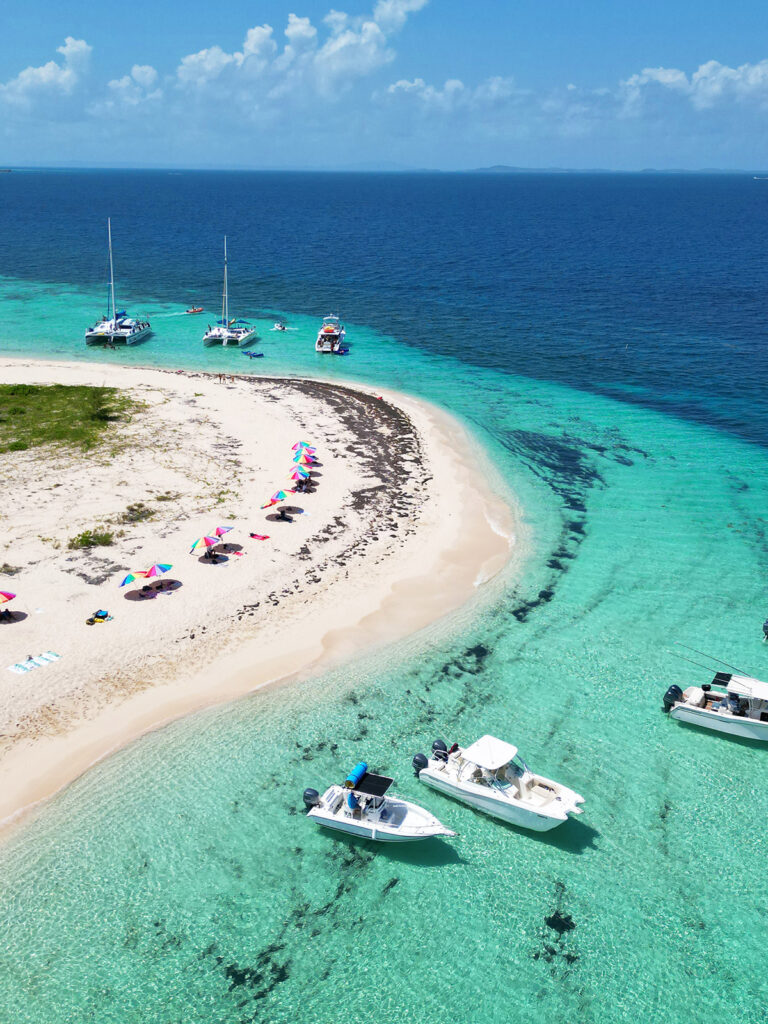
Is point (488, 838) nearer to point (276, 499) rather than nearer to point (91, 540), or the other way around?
point (276, 499)

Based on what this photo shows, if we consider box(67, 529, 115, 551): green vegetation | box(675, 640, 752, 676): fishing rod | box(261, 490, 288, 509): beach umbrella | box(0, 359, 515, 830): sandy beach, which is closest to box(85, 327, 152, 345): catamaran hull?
box(0, 359, 515, 830): sandy beach

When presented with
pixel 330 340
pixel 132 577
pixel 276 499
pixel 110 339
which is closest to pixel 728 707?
pixel 276 499

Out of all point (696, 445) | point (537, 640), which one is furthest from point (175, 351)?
point (537, 640)

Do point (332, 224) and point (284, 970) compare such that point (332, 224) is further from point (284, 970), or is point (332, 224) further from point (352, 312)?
point (284, 970)

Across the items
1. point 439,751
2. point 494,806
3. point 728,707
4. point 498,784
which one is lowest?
point 494,806

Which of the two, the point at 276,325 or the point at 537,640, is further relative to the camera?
the point at 276,325

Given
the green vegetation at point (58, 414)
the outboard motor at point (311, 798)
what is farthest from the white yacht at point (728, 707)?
the green vegetation at point (58, 414)
